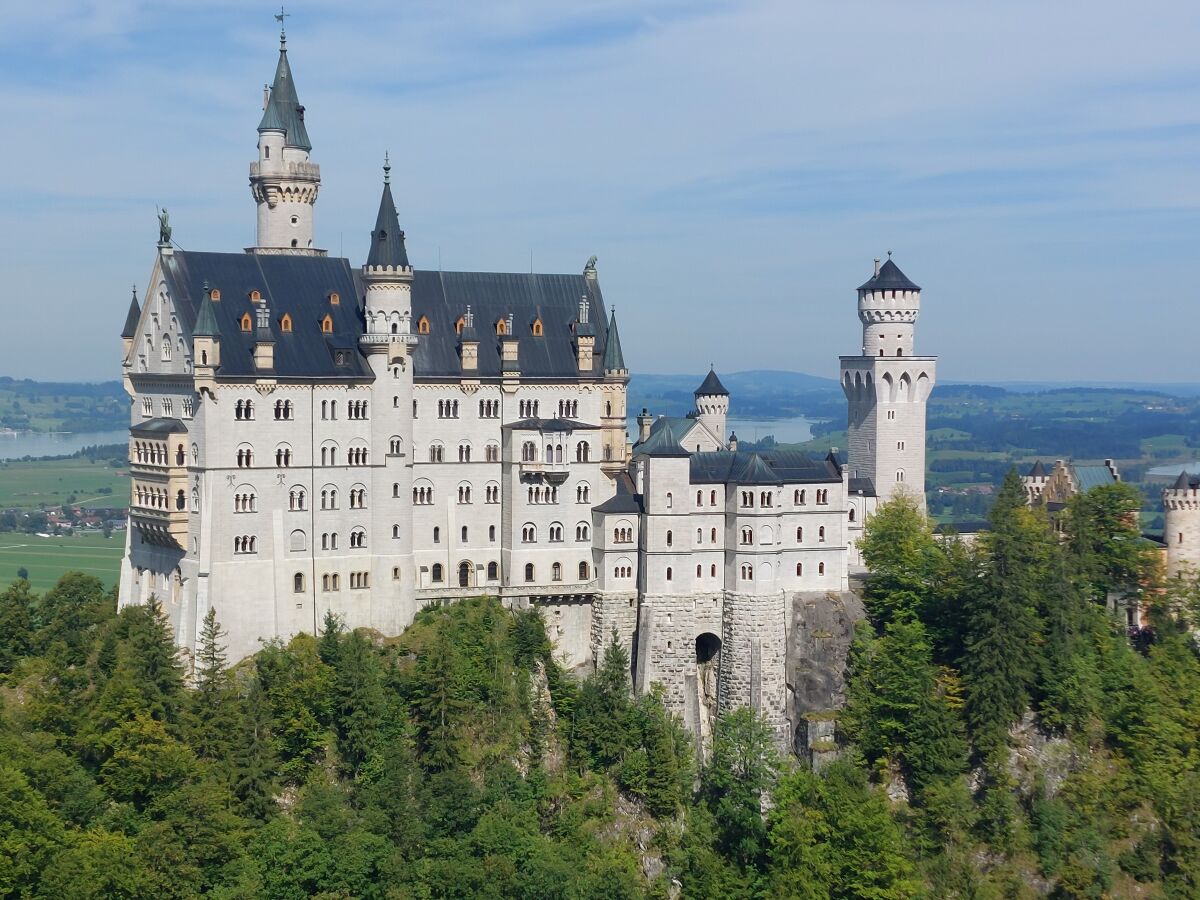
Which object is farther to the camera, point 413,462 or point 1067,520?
point 1067,520

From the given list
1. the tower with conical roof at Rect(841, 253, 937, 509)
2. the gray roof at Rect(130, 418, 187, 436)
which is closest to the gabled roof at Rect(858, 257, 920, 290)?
the tower with conical roof at Rect(841, 253, 937, 509)

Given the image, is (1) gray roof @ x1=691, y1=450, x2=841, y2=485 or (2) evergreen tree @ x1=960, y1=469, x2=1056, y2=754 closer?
(2) evergreen tree @ x1=960, y1=469, x2=1056, y2=754

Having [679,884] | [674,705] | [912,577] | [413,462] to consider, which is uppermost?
[413,462]

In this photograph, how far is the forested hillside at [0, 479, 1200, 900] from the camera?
7981cm

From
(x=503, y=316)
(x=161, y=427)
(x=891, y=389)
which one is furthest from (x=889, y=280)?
(x=161, y=427)

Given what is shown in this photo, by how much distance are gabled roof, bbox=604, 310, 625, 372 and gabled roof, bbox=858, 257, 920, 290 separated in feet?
55.7

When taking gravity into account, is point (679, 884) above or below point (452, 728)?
below

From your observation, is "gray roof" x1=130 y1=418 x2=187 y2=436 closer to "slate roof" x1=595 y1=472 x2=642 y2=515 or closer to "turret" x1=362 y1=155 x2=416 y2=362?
"turret" x1=362 y1=155 x2=416 y2=362

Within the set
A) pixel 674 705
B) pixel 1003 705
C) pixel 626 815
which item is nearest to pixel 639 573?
pixel 674 705

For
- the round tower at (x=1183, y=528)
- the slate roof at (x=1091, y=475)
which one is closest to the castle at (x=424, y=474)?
the round tower at (x=1183, y=528)

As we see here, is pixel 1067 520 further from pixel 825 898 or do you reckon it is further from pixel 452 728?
pixel 452 728

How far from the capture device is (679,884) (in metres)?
86.8

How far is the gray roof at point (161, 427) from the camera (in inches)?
3472

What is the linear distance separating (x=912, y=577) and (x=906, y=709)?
799 cm
